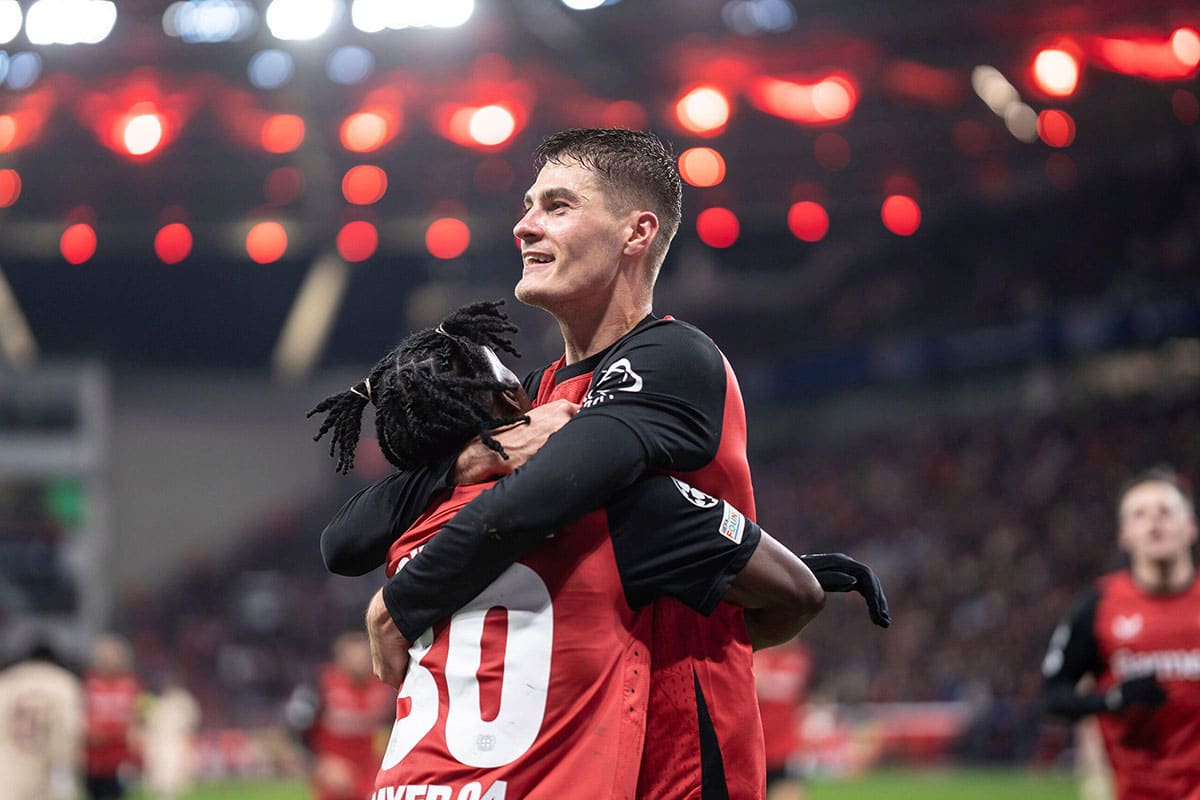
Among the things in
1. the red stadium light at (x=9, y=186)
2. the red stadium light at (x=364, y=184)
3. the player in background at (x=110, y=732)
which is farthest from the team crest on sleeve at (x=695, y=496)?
the red stadium light at (x=9, y=186)

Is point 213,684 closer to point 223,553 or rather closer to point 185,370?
point 223,553

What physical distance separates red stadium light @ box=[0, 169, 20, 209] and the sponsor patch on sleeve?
29.3 metres

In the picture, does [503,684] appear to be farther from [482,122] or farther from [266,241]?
[266,241]

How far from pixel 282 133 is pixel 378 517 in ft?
87.2

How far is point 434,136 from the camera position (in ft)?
96.8

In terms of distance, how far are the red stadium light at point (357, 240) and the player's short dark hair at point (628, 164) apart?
98.6 ft

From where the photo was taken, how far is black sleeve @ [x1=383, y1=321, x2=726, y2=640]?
9.27 feet

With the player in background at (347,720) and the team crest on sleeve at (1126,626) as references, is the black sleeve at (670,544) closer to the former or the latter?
the team crest on sleeve at (1126,626)

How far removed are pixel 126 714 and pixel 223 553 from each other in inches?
840

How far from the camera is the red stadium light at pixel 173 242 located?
3244cm

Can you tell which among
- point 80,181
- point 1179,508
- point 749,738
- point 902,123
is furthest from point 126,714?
point 902,123

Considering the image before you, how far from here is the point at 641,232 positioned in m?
3.39

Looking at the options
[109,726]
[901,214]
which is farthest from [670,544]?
A: [901,214]

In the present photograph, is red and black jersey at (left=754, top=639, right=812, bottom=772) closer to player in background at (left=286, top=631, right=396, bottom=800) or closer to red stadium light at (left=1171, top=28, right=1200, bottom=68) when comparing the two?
player in background at (left=286, top=631, right=396, bottom=800)
